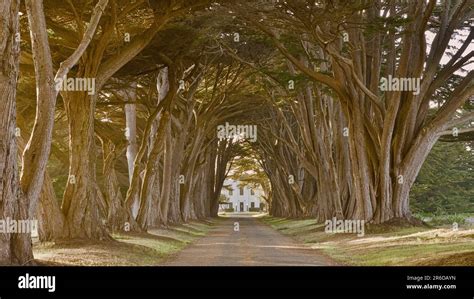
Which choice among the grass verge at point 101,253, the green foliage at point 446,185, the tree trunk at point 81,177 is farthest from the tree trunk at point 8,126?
the green foliage at point 446,185

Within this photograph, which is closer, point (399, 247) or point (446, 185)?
point (399, 247)

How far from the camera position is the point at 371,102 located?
24.9m

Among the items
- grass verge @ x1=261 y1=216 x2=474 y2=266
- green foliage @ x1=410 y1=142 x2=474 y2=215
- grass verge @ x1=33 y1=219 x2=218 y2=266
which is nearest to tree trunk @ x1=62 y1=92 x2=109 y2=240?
grass verge @ x1=33 y1=219 x2=218 y2=266

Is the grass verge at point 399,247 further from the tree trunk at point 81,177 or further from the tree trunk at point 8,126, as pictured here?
the tree trunk at point 8,126

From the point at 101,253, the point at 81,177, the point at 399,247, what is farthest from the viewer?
the point at 81,177

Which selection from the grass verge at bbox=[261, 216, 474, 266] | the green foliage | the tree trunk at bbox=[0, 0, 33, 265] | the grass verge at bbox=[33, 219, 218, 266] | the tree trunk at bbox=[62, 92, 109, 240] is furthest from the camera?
the green foliage

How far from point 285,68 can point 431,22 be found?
795 centimetres

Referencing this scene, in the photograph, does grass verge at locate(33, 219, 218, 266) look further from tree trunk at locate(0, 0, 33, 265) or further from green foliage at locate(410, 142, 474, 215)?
green foliage at locate(410, 142, 474, 215)

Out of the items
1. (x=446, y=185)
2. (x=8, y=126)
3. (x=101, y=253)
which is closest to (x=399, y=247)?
(x=101, y=253)

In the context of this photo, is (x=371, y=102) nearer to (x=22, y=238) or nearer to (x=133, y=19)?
(x=133, y=19)

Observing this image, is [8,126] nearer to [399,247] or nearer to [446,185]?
[399,247]

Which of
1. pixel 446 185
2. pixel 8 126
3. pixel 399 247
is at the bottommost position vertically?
pixel 399 247
